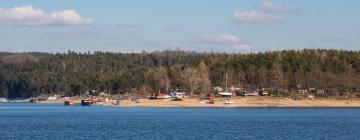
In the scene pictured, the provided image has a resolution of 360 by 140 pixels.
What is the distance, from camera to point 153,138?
7425 cm

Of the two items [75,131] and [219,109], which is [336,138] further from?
[219,109]

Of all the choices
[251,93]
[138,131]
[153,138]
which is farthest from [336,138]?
[251,93]

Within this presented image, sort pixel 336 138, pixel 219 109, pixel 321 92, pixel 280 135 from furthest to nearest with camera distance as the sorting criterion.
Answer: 1. pixel 321 92
2. pixel 219 109
3. pixel 280 135
4. pixel 336 138

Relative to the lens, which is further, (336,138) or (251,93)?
(251,93)

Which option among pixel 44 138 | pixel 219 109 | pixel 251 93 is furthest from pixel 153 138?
pixel 251 93

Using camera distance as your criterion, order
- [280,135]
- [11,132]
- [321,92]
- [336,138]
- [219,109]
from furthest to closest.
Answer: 1. [321,92]
2. [219,109]
3. [11,132]
4. [280,135]
5. [336,138]

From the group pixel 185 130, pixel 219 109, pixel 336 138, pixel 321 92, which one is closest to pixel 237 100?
pixel 219 109

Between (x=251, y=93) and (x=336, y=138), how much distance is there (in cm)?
12054

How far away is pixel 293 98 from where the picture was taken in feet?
605

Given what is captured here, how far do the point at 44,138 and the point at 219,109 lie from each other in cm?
10715

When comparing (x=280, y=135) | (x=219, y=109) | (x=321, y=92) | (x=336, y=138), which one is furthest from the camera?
(x=321, y=92)

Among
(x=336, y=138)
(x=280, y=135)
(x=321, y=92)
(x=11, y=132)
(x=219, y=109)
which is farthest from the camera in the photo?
(x=321, y=92)

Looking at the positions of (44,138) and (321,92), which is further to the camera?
(321,92)

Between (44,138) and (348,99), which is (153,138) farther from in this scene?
(348,99)
